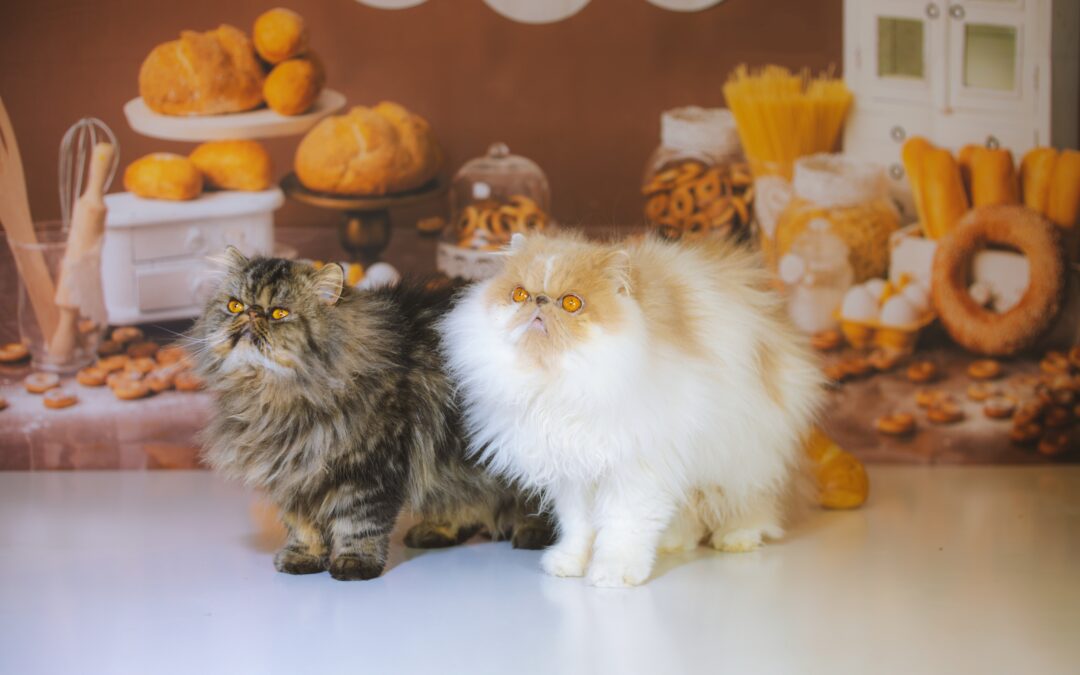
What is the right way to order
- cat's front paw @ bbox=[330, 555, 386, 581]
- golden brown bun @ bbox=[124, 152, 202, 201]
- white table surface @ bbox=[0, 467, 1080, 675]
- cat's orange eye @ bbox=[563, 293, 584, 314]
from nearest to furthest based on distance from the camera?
white table surface @ bbox=[0, 467, 1080, 675], cat's orange eye @ bbox=[563, 293, 584, 314], cat's front paw @ bbox=[330, 555, 386, 581], golden brown bun @ bbox=[124, 152, 202, 201]

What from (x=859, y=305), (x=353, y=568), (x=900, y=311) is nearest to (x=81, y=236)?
(x=353, y=568)

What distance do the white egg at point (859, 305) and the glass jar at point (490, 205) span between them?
106 centimetres

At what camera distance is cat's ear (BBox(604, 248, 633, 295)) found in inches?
95.7

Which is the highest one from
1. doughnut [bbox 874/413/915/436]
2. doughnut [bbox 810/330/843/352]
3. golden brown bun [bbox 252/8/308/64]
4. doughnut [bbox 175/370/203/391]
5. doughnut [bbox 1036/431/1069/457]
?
golden brown bun [bbox 252/8/308/64]

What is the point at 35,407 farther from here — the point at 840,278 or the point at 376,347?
the point at 840,278

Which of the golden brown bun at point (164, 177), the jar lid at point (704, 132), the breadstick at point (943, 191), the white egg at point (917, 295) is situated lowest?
the white egg at point (917, 295)

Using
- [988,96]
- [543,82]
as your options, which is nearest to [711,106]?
[543,82]

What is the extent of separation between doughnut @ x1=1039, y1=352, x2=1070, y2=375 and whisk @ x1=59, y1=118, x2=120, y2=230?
3207 mm

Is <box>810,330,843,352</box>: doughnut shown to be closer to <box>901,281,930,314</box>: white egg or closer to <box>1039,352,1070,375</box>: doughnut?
<box>901,281,930,314</box>: white egg

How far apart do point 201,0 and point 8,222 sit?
3.22 feet

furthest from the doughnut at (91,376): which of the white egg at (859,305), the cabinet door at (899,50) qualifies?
the cabinet door at (899,50)

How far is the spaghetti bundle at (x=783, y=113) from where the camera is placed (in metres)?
3.73

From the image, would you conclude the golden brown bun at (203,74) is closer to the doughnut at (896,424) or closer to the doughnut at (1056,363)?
the doughnut at (896,424)

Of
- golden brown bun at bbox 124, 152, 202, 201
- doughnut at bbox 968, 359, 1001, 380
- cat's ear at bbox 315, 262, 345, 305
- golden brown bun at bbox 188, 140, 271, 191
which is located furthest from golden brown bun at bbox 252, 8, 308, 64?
doughnut at bbox 968, 359, 1001, 380
